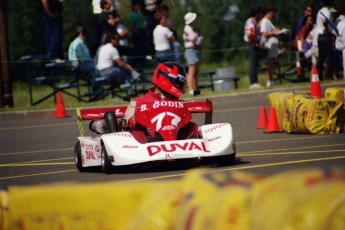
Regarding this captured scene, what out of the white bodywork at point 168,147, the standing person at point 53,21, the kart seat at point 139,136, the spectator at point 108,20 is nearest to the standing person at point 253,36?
the spectator at point 108,20

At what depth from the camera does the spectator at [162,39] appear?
26641 mm

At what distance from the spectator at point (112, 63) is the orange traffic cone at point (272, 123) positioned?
8.43 metres

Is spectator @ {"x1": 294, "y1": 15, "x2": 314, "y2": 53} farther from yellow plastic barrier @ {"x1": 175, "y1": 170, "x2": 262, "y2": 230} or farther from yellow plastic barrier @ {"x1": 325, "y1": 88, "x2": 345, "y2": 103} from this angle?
yellow plastic barrier @ {"x1": 175, "y1": 170, "x2": 262, "y2": 230}

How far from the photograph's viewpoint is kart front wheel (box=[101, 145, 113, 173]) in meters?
13.6

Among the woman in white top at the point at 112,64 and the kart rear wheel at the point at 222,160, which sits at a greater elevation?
the woman in white top at the point at 112,64

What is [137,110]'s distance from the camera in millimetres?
14312

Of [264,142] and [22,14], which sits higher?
[22,14]

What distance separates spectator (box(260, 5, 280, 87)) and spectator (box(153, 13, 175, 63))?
248cm

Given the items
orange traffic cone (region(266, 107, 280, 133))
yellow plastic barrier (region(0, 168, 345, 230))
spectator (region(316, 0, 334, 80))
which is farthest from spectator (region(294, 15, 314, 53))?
yellow plastic barrier (region(0, 168, 345, 230))

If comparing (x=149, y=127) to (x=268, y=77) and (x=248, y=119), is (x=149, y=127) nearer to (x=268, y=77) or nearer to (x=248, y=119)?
(x=248, y=119)

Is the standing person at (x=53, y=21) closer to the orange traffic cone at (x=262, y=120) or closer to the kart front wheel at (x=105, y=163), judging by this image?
the orange traffic cone at (x=262, y=120)

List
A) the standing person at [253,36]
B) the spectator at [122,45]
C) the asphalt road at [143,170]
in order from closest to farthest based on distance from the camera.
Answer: the asphalt road at [143,170]
the standing person at [253,36]
the spectator at [122,45]

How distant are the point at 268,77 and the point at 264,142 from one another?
11.2 metres

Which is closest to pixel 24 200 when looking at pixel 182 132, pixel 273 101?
pixel 182 132
